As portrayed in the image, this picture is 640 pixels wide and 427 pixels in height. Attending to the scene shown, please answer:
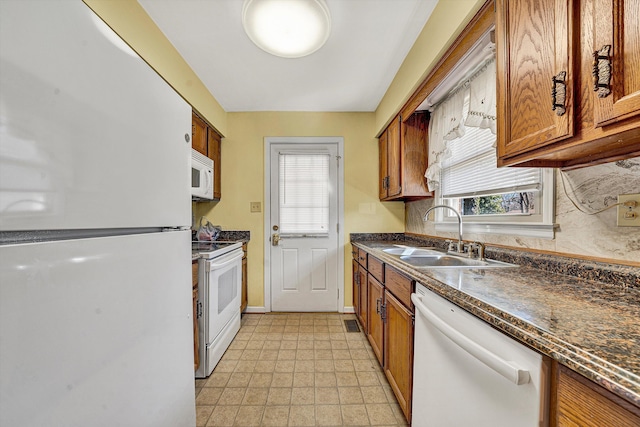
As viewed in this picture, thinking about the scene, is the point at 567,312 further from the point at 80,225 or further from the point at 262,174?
the point at 262,174

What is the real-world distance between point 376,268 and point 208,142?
2057 mm

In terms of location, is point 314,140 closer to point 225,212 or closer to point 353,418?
point 225,212

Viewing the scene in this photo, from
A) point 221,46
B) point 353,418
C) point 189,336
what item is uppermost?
point 221,46

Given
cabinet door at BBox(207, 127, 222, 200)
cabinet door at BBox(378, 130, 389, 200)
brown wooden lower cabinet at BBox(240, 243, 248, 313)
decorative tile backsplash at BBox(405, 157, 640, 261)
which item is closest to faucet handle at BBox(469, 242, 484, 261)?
decorative tile backsplash at BBox(405, 157, 640, 261)

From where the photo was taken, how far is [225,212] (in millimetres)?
3068

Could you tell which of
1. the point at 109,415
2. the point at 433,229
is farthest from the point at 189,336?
the point at 433,229

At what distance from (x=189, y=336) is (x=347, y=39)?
201cm

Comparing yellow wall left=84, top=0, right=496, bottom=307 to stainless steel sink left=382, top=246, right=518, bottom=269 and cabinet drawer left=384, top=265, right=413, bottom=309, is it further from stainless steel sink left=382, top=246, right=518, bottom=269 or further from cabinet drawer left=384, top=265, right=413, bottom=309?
cabinet drawer left=384, top=265, right=413, bottom=309

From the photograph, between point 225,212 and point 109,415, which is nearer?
point 109,415

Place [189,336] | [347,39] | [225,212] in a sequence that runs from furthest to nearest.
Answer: [225,212] < [347,39] < [189,336]

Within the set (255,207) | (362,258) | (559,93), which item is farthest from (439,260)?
(255,207)

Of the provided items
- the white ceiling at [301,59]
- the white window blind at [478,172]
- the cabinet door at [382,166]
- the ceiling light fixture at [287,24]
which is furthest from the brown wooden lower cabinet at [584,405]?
the cabinet door at [382,166]

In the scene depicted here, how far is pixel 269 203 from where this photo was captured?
10.1 ft

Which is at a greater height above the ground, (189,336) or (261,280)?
(189,336)
